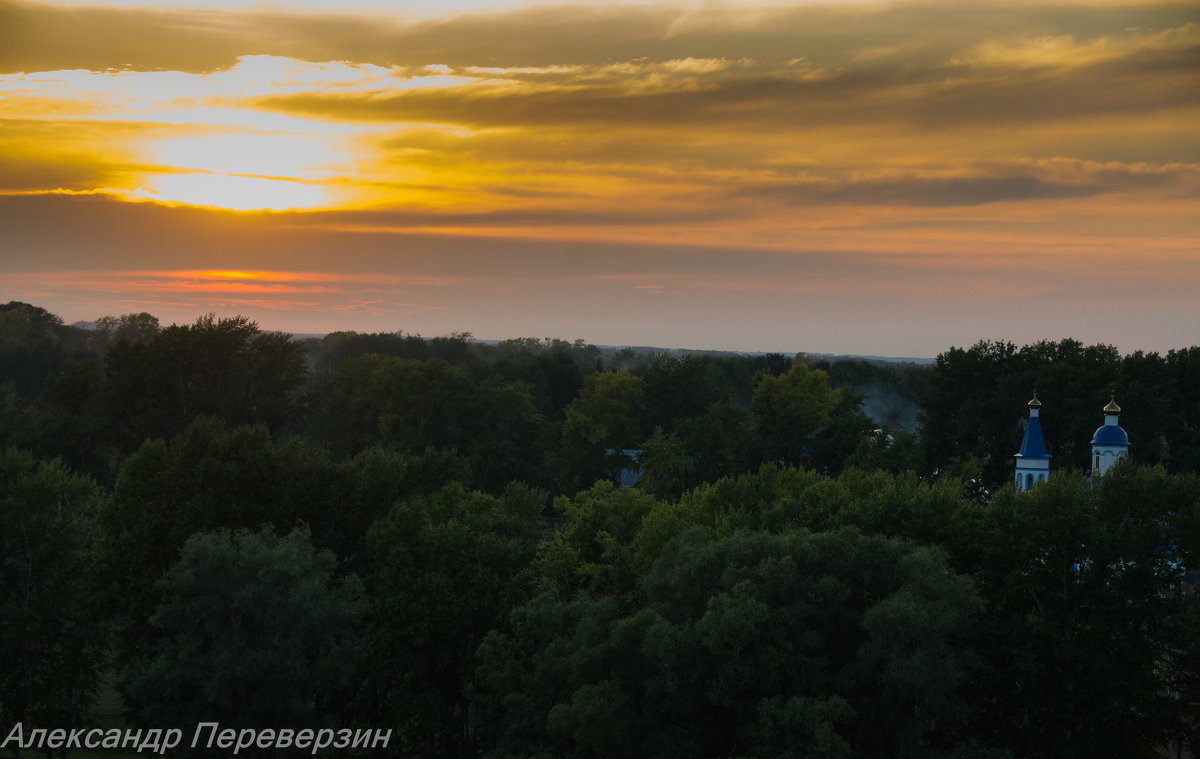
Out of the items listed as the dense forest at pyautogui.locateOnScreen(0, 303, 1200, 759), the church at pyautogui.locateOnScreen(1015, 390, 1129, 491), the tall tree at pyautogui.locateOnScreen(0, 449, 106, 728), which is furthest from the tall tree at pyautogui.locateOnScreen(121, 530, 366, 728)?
the church at pyautogui.locateOnScreen(1015, 390, 1129, 491)

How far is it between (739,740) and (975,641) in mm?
9042

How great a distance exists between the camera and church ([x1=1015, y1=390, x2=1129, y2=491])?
57.5 metres

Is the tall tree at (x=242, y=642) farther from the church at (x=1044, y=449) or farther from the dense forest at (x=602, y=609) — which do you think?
the church at (x=1044, y=449)

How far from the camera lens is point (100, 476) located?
252 feet

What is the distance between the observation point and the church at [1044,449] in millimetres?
57469

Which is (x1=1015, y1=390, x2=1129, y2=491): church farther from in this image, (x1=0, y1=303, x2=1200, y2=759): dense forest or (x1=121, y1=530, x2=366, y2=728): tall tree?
(x1=121, y1=530, x2=366, y2=728): tall tree

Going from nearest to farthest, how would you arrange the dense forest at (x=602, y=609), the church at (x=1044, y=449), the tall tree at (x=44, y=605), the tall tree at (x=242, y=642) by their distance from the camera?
1. the dense forest at (x=602, y=609)
2. the tall tree at (x=242, y=642)
3. the tall tree at (x=44, y=605)
4. the church at (x=1044, y=449)

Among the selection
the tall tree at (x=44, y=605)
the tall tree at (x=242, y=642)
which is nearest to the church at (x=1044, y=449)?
the tall tree at (x=242, y=642)

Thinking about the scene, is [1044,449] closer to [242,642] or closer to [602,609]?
[602,609]

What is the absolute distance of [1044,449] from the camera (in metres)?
59.7

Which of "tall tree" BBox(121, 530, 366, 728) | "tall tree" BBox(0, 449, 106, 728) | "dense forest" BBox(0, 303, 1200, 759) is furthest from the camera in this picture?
"tall tree" BBox(0, 449, 106, 728)

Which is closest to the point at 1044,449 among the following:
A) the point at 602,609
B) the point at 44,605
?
the point at 602,609

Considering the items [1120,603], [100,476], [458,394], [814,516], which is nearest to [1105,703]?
[1120,603]

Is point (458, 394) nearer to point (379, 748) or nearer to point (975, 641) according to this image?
point (379, 748)
